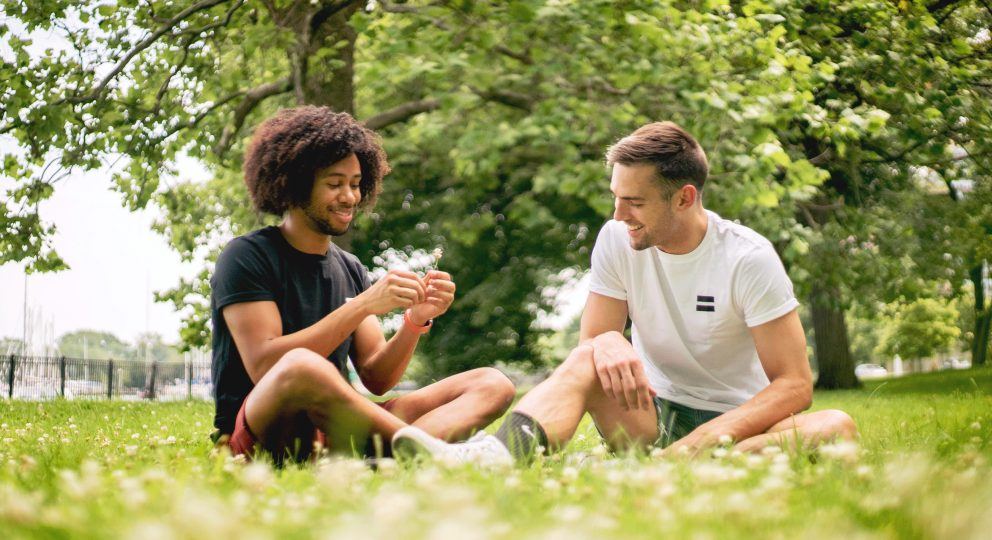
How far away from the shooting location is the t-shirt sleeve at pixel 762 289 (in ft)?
12.9

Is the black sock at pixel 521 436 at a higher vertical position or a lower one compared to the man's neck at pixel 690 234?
lower

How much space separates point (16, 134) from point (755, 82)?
7.59 m

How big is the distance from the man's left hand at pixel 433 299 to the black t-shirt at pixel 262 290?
40 centimetres

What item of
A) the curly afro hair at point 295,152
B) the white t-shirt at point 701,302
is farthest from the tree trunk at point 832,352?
the curly afro hair at point 295,152

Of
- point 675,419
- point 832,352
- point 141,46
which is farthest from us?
point 832,352

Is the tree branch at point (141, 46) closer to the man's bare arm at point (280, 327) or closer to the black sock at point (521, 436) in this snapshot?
the man's bare arm at point (280, 327)

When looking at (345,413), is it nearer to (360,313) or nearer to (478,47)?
(360,313)

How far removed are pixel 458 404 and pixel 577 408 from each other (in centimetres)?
63

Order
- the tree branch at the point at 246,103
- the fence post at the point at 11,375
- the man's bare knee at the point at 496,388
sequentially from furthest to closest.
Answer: the fence post at the point at 11,375 < the tree branch at the point at 246,103 < the man's bare knee at the point at 496,388

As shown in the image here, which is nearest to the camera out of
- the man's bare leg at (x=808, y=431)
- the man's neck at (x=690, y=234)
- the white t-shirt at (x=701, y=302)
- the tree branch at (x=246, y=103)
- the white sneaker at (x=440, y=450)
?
the white sneaker at (x=440, y=450)

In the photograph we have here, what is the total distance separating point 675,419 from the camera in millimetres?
4340

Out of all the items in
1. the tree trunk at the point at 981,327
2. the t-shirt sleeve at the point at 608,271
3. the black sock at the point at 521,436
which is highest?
the t-shirt sleeve at the point at 608,271

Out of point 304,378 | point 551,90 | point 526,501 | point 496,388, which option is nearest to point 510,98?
point 551,90

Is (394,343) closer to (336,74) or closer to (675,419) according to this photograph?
(675,419)
